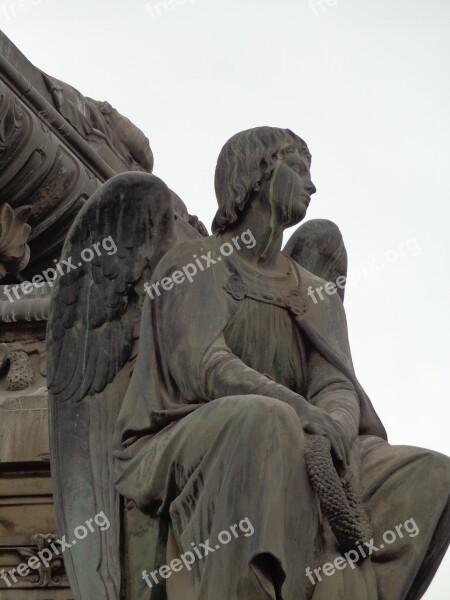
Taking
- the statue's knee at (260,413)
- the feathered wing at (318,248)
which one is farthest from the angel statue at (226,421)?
the feathered wing at (318,248)

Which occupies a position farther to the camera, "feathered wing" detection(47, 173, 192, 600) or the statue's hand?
"feathered wing" detection(47, 173, 192, 600)

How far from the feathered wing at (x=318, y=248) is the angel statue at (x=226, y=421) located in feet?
2.80

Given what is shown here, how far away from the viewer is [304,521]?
5.16 meters

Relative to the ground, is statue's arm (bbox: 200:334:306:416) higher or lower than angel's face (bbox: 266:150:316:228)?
lower

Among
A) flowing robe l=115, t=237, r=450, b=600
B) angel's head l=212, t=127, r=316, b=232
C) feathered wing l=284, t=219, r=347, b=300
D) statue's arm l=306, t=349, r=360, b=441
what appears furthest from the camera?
feathered wing l=284, t=219, r=347, b=300

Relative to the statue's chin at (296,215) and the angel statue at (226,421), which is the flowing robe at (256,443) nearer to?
the angel statue at (226,421)

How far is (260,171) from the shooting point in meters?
5.97

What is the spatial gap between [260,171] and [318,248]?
1216 mm

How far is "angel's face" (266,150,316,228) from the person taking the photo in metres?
5.98

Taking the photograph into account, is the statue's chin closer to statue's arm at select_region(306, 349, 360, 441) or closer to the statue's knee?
statue's arm at select_region(306, 349, 360, 441)

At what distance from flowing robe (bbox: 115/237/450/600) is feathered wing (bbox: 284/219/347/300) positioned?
837mm

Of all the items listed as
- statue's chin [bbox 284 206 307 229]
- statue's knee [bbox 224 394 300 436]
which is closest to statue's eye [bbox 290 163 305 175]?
statue's chin [bbox 284 206 307 229]

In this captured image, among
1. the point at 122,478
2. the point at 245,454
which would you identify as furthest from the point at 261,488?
the point at 122,478

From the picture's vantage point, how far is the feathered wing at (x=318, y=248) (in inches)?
280
